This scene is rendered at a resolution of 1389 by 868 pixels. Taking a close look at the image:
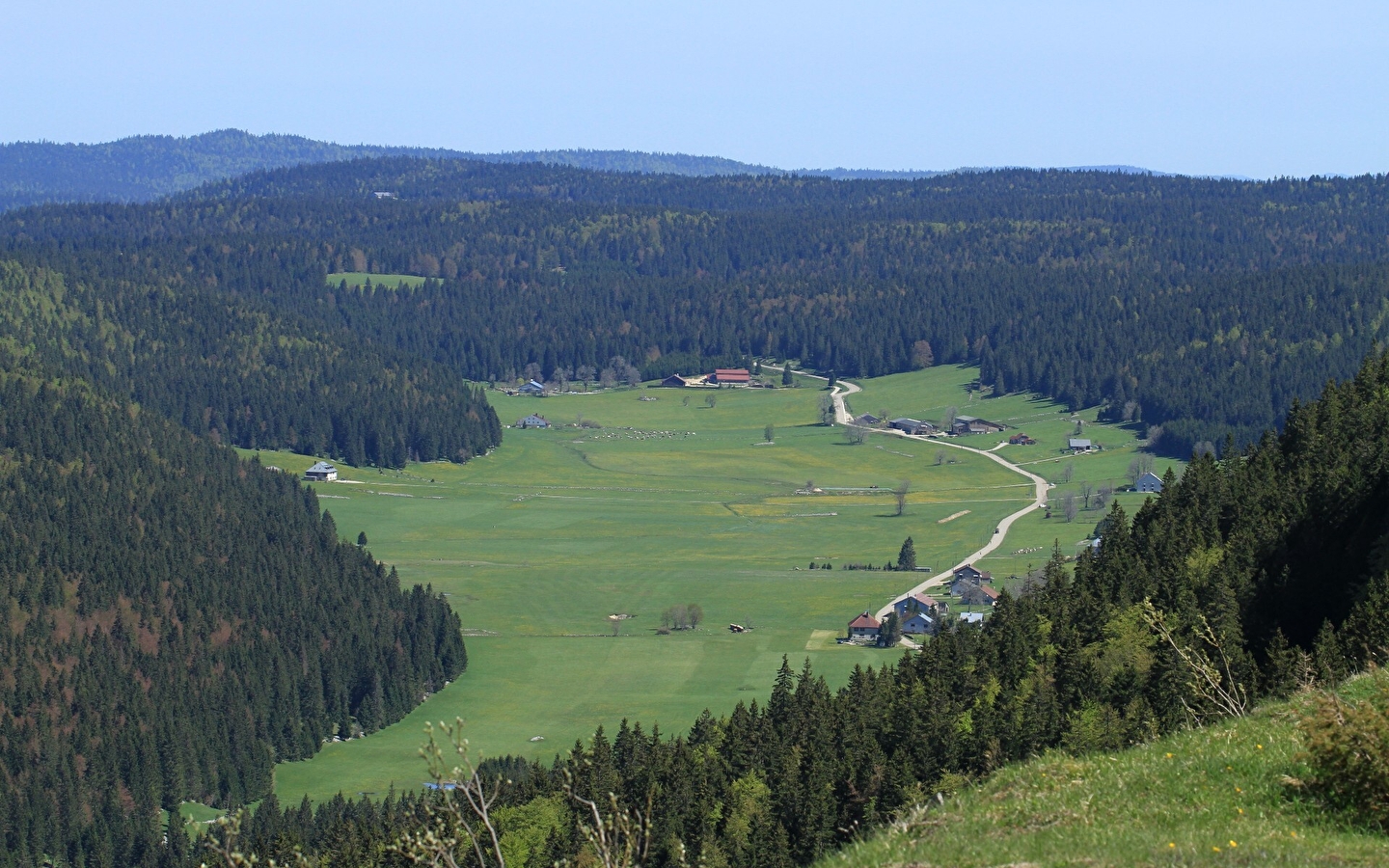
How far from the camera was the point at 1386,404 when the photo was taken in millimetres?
87812

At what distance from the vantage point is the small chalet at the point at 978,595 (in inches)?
5202

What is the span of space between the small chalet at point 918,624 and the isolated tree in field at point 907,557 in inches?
946

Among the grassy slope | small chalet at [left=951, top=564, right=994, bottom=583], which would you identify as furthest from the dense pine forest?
small chalet at [left=951, top=564, right=994, bottom=583]

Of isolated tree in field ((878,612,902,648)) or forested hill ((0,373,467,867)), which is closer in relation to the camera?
forested hill ((0,373,467,867))

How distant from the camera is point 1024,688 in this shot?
229 feet

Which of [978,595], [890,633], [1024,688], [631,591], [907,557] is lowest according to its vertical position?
[631,591]

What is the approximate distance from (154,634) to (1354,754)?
4777 inches

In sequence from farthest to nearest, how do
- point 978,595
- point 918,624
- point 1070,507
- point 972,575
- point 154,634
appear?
1. point 1070,507
2. point 972,575
3. point 978,595
4. point 154,634
5. point 918,624

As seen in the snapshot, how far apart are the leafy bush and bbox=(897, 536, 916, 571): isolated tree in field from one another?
129709mm

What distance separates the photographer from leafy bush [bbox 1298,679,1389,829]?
2178 cm

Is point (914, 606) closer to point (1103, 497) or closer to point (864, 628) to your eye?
point (864, 628)

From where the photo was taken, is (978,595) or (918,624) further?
(978,595)

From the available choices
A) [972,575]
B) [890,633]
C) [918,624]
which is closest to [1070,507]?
[972,575]

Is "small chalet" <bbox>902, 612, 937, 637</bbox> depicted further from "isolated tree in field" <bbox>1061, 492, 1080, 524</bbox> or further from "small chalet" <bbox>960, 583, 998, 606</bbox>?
"isolated tree in field" <bbox>1061, 492, 1080, 524</bbox>
